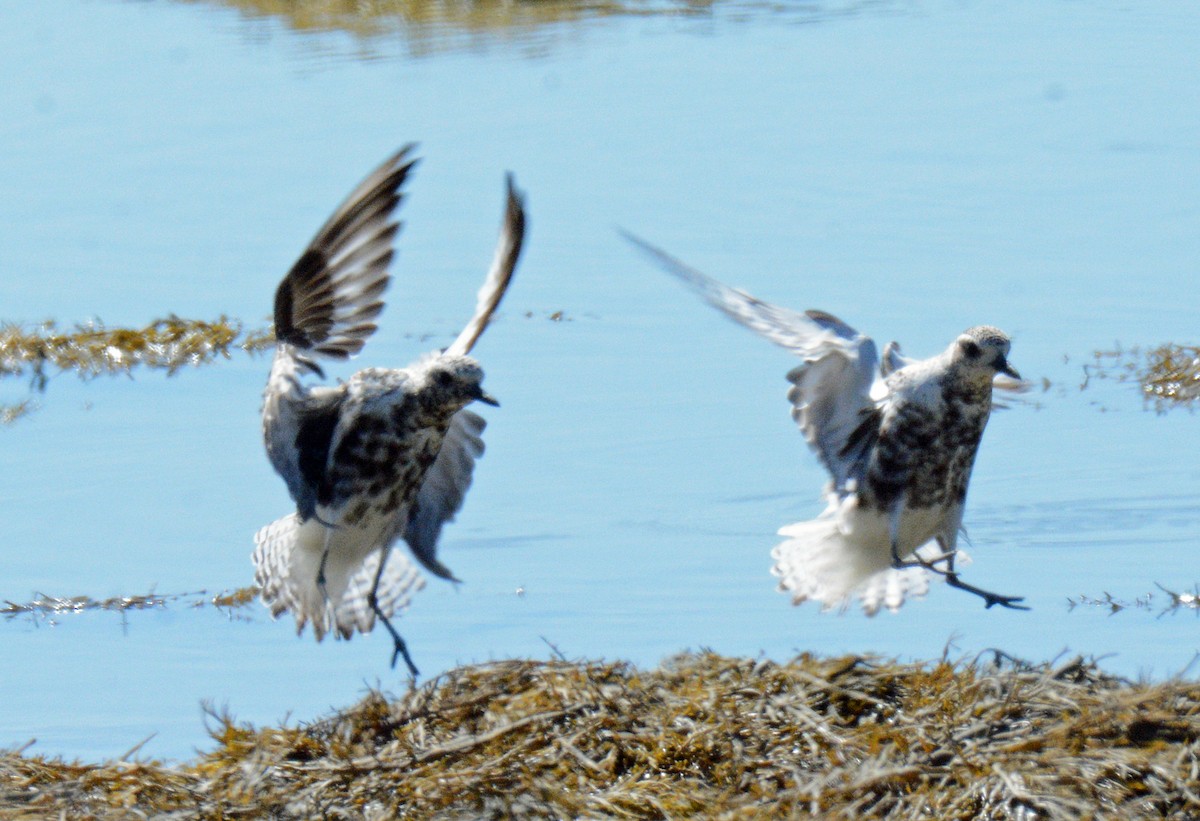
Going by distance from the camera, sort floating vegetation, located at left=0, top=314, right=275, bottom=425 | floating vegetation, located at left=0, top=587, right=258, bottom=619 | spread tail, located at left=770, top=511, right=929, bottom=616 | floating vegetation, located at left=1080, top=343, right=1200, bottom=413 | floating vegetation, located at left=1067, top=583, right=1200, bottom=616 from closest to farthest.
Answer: spread tail, located at left=770, top=511, right=929, bottom=616
floating vegetation, located at left=1067, top=583, right=1200, bottom=616
floating vegetation, located at left=0, top=587, right=258, bottom=619
floating vegetation, located at left=1080, top=343, right=1200, bottom=413
floating vegetation, located at left=0, top=314, right=275, bottom=425

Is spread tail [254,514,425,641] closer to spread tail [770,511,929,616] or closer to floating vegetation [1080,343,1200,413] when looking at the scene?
spread tail [770,511,929,616]

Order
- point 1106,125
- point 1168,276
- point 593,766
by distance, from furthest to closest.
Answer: point 1106,125, point 1168,276, point 593,766

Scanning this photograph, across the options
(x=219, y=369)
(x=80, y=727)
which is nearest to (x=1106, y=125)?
(x=219, y=369)

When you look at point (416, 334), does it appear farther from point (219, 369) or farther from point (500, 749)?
point (500, 749)

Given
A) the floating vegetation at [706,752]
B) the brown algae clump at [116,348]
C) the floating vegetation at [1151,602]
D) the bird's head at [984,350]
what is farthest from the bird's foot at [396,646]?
the brown algae clump at [116,348]

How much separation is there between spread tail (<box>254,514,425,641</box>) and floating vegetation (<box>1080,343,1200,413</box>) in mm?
3979

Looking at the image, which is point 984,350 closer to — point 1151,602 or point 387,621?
point 1151,602

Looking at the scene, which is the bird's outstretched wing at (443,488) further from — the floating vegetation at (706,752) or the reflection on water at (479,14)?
the reflection on water at (479,14)

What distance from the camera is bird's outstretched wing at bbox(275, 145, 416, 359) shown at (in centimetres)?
633

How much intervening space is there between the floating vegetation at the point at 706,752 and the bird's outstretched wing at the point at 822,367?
1.69m

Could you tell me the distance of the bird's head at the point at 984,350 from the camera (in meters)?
6.60

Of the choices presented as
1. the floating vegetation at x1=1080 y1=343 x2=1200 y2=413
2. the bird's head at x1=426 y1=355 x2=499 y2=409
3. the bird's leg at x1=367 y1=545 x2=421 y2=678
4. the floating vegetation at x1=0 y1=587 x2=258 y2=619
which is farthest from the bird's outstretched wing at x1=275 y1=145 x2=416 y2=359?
the floating vegetation at x1=1080 y1=343 x2=1200 y2=413

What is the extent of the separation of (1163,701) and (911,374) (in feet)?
7.16

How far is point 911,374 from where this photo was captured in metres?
6.79
